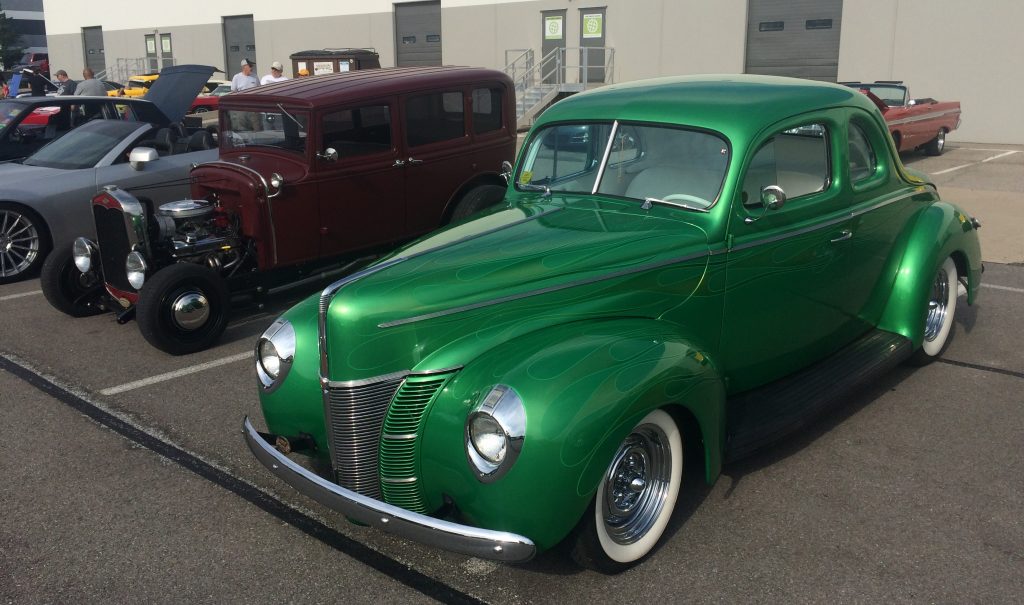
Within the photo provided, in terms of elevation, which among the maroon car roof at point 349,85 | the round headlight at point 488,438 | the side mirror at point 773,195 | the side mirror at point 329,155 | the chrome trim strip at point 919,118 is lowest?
the round headlight at point 488,438

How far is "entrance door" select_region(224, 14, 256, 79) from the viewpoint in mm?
33719

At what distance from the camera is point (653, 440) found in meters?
3.47

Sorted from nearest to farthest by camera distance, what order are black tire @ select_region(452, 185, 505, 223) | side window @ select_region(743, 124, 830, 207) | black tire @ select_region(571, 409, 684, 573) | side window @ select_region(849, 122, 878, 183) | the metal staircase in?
black tire @ select_region(571, 409, 684, 573) < side window @ select_region(743, 124, 830, 207) < side window @ select_region(849, 122, 878, 183) < black tire @ select_region(452, 185, 505, 223) < the metal staircase

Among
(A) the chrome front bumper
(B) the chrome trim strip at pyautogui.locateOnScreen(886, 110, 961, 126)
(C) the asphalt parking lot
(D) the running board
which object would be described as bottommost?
(C) the asphalt parking lot

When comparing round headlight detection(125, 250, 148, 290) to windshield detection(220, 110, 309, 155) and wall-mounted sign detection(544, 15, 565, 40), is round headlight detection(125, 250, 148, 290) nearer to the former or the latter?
windshield detection(220, 110, 309, 155)

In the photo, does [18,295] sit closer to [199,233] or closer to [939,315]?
[199,233]

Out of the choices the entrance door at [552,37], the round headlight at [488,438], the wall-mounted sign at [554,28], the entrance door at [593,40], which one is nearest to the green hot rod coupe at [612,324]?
the round headlight at [488,438]

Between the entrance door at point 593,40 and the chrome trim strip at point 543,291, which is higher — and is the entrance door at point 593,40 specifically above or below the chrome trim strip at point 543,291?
above

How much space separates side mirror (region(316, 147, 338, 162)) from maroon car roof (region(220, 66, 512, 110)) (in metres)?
0.38

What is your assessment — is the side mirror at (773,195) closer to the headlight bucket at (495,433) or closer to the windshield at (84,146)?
the headlight bucket at (495,433)

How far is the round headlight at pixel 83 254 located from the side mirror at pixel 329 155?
1849mm

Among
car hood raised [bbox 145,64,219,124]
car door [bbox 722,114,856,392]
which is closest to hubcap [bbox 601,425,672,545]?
car door [bbox 722,114,856,392]

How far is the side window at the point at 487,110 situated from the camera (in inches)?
323

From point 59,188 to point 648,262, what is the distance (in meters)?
6.85
